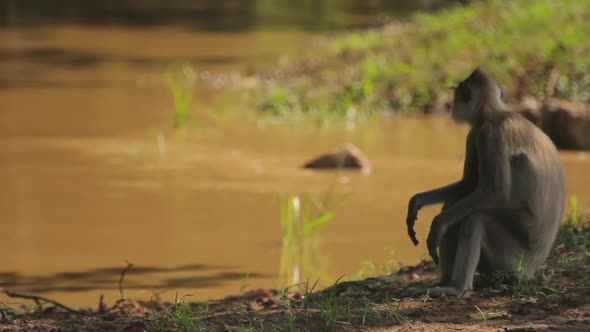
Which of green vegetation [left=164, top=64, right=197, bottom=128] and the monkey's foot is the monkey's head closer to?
the monkey's foot

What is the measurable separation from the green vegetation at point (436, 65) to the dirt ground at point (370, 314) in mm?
7298

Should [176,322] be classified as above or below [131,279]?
above

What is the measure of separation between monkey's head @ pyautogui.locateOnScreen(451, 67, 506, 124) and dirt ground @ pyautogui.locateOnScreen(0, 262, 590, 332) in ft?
2.37

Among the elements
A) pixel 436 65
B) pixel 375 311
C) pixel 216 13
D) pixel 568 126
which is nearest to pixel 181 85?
pixel 436 65

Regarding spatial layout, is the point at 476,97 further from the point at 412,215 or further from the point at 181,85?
the point at 181,85

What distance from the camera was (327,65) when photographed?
1549cm

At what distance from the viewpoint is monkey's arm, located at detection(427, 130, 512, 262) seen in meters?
5.34

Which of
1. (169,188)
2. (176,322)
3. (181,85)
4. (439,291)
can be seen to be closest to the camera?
(176,322)

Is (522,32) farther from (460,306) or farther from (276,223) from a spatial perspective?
(460,306)

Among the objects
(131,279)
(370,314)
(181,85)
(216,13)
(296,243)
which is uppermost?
(216,13)

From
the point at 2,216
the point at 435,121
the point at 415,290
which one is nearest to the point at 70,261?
the point at 2,216

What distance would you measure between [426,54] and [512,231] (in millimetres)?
9462

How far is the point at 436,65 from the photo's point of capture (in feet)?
46.2

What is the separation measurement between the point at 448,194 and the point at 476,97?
0.43 metres
